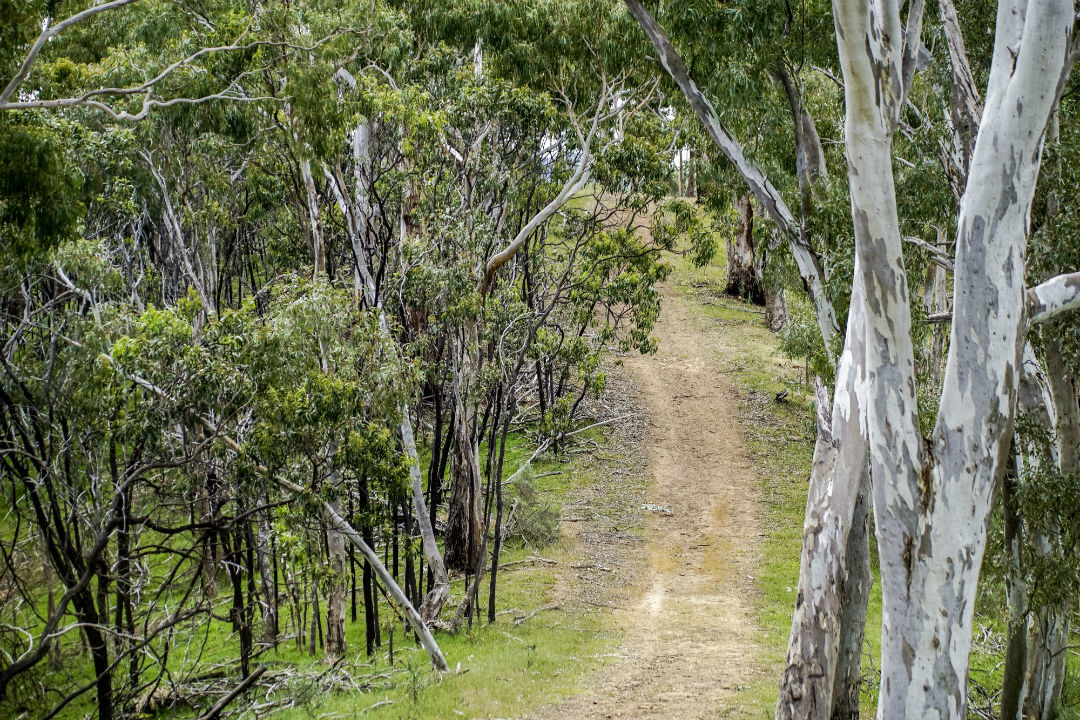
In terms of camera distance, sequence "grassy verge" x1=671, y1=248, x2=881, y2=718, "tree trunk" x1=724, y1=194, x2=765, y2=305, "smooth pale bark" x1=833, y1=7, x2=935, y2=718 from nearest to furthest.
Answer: "smooth pale bark" x1=833, y1=7, x2=935, y2=718, "grassy verge" x1=671, y1=248, x2=881, y2=718, "tree trunk" x1=724, y1=194, x2=765, y2=305

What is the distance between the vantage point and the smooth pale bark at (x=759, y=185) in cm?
1034

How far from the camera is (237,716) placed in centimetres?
1152

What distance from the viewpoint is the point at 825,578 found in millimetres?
9008

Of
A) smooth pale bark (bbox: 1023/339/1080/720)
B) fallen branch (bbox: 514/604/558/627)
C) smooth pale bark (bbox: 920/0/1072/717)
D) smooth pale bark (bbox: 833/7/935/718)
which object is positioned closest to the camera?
smooth pale bark (bbox: 920/0/1072/717)

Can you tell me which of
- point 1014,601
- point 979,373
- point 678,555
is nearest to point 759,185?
point 979,373

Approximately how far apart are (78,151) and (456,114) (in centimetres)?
530

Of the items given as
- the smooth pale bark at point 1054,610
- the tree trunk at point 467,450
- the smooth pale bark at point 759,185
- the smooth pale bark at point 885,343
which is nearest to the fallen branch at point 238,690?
the smooth pale bark at point 885,343

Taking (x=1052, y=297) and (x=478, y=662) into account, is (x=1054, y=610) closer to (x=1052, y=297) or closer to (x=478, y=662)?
(x=1052, y=297)

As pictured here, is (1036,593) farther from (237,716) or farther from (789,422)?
(789,422)

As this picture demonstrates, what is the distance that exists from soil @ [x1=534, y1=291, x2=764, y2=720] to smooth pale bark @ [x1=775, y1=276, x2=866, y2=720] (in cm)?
186

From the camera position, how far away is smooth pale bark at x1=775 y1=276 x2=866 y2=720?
29.2 feet

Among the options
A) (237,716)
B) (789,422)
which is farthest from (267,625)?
(789,422)

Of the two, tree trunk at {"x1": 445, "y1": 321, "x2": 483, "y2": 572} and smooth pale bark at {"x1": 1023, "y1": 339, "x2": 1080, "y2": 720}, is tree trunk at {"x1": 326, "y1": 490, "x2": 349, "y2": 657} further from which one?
smooth pale bark at {"x1": 1023, "y1": 339, "x2": 1080, "y2": 720}

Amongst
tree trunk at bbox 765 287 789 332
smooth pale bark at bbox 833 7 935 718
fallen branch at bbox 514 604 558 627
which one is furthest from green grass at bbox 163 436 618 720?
tree trunk at bbox 765 287 789 332
